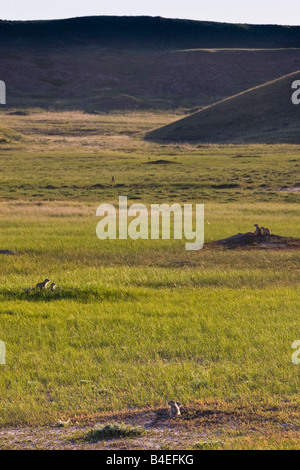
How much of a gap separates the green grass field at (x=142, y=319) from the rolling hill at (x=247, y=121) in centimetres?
6362

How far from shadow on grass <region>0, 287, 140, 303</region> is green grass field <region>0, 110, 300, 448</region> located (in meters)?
0.04

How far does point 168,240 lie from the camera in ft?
85.4

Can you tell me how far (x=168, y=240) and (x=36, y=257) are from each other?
583cm

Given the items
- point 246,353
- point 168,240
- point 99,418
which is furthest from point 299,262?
point 99,418

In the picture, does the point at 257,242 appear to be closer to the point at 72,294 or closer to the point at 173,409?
the point at 72,294

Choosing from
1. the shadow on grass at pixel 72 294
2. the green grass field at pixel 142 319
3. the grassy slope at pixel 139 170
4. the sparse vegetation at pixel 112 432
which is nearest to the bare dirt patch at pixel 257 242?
the green grass field at pixel 142 319

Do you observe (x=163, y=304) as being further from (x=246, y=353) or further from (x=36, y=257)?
(x=36, y=257)

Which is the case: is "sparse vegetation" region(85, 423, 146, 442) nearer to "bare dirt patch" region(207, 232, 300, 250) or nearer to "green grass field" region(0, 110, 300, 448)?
"green grass field" region(0, 110, 300, 448)

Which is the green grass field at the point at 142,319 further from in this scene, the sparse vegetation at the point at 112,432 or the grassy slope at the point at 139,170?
the grassy slope at the point at 139,170

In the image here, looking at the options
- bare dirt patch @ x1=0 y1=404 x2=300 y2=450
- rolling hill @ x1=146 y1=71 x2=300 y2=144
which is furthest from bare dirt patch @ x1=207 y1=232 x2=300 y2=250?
rolling hill @ x1=146 y1=71 x2=300 y2=144

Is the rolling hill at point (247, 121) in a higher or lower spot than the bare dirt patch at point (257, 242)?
higher

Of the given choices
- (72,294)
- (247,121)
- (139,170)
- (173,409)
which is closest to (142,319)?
(72,294)

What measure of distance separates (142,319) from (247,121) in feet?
327

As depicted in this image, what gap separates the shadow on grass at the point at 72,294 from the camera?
16.4 metres
